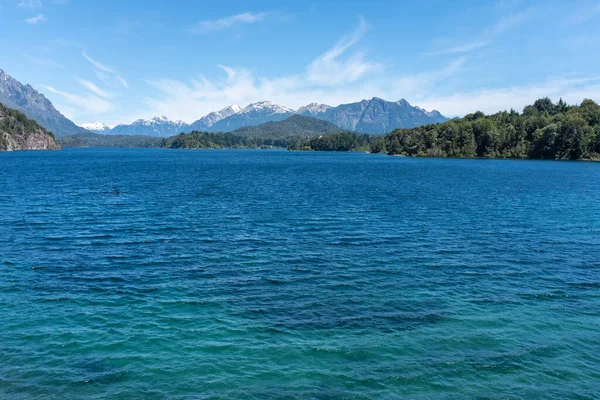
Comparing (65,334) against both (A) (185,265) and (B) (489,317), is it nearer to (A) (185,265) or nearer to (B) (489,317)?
(A) (185,265)

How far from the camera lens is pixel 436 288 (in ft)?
97.5

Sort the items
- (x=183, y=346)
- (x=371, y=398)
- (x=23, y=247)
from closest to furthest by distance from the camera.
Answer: (x=371, y=398), (x=183, y=346), (x=23, y=247)

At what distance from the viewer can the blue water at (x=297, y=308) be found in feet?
61.2

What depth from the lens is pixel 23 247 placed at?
39.5 m

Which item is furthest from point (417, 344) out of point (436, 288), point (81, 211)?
point (81, 211)

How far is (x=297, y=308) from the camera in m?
26.0

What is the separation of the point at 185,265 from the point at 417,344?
20673mm

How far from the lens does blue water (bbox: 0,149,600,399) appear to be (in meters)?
18.6

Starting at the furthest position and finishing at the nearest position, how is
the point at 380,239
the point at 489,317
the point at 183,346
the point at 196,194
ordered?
1. the point at 196,194
2. the point at 380,239
3. the point at 489,317
4. the point at 183,346

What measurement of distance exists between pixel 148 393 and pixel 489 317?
64.7 feet

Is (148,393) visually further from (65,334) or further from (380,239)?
(380,239)

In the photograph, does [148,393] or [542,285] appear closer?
[148,393]

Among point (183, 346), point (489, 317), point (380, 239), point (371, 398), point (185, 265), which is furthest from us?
point (380, 239)

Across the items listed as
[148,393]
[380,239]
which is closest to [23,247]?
[148,393]
